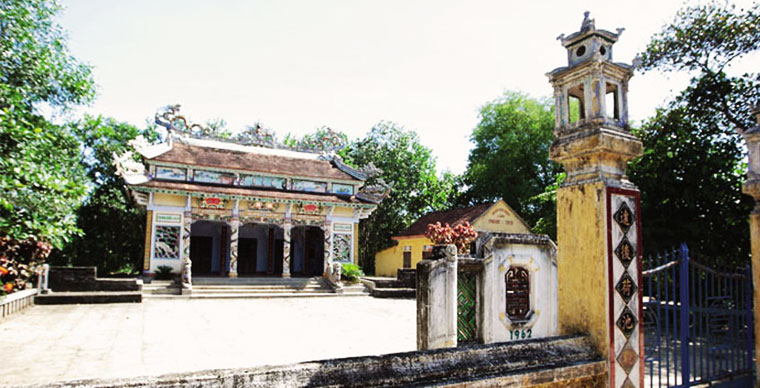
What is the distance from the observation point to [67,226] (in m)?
7.61

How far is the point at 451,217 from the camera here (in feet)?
77.2

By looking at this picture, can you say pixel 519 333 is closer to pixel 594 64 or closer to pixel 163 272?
pixel 594 64

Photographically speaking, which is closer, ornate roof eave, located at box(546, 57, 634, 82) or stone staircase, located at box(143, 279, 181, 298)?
ornate roof eave, located at box(546, 57, 634, 82)

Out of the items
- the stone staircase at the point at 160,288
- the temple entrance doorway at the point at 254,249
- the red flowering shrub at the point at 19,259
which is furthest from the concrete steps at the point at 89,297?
the temple entrance doorway at the point at 254,249

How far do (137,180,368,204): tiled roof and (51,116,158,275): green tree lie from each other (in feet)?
25.3

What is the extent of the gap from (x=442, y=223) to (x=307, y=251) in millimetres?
6736

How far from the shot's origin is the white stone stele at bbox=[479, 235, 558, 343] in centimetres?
560

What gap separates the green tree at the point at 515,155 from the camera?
26.3 metres

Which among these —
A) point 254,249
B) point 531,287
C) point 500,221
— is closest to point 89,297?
point 254,249

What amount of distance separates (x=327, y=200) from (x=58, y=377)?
13964 mm

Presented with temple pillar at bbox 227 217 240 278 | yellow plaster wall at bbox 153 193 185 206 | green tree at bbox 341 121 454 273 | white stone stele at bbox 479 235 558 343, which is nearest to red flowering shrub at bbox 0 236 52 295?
yellow plaster wall at bbox 153 193 185 206

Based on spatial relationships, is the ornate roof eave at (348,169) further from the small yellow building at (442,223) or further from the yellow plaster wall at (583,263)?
the yellow plaster wall at (583,263)

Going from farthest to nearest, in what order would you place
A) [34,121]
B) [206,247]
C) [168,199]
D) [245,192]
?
[206,247], [245,192], [168,199], [34,121]

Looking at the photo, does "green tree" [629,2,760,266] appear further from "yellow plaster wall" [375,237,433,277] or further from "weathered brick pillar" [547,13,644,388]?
"yellow plaster wall" [375,237,433,277]
